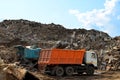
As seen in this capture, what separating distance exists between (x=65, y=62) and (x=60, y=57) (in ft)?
2.52

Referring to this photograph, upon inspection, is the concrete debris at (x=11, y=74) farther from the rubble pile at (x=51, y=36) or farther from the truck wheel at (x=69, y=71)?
the rubble pile at (x=51, y=36)

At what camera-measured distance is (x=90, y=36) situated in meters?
64.1

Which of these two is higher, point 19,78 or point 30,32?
point 30,32

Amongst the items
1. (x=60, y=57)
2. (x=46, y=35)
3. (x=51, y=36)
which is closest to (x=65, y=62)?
(x=60, y=57)

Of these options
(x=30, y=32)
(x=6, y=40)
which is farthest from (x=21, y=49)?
(x=30, y=32)

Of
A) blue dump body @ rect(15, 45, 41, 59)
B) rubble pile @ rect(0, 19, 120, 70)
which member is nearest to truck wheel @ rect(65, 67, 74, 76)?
blue dump body @ rect(15, 45, 41, 59)

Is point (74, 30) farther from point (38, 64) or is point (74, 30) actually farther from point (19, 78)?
point (19, 78)

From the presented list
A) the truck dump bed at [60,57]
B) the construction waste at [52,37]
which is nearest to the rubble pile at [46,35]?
the construction waste at [52,37]

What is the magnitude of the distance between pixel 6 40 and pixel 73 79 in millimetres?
25502

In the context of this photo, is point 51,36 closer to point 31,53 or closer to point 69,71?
point 31,53

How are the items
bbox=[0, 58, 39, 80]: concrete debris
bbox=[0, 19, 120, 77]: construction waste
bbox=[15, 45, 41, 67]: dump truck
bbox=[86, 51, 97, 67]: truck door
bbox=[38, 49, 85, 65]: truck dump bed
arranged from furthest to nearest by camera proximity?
1. bbox=[0, 19, 120, 77]: construction waste
2. bbox=[15, 45, 41, 67]: dump truck
3. bbox=[86, 51, 97, 67]: truck door
4. bbox=[38, 49, 85, 65]: truck dump bed
5. bbox=[0, 58, 39, 80]: concrete debris

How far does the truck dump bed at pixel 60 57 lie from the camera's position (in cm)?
3353

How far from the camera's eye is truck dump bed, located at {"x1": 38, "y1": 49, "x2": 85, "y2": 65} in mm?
33528

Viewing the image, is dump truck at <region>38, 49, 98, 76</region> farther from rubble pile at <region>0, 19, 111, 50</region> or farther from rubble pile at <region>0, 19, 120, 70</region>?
rubble pile at <region>0, 19, 111, 50</region>
